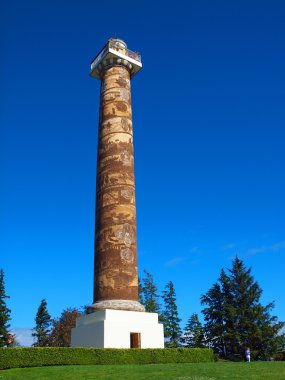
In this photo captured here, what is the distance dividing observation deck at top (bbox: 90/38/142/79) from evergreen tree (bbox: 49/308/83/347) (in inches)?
935

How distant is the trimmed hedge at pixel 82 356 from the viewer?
1407 centimetres

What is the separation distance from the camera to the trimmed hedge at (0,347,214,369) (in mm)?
14070

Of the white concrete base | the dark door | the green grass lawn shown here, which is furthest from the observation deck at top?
the green grass lawn

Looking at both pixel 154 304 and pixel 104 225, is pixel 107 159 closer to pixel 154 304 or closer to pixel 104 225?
pixel 104 225

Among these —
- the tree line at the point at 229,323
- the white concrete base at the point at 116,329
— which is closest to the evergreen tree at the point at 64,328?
the tree line at the point at 229,323

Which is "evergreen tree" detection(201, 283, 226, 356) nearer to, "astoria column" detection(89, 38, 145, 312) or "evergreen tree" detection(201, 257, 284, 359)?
"evergreen tree" detection(201, 257, 284, 359)

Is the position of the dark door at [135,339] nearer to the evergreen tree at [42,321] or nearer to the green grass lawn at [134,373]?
the green grass lawn at [134,373]

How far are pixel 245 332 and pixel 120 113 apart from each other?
21.1m

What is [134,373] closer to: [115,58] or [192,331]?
[115,58]

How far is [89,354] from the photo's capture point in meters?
15.3

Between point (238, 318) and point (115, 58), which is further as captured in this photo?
point (238, 318)

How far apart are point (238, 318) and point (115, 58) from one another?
2313cm

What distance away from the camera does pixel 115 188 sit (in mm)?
21188

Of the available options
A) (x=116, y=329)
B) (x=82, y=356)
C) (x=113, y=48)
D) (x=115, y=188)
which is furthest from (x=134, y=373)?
(x=113, y=48)
